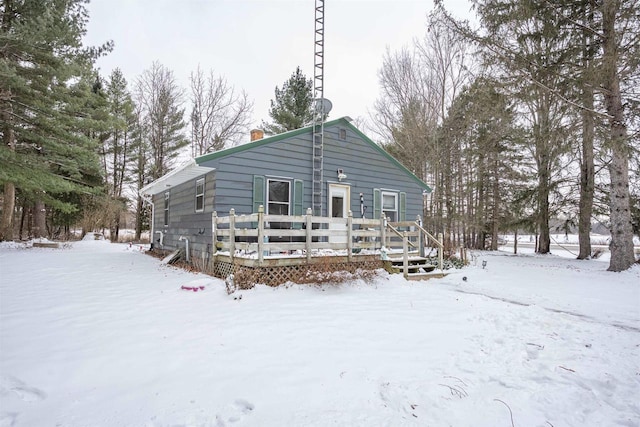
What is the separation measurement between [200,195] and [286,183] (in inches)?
102

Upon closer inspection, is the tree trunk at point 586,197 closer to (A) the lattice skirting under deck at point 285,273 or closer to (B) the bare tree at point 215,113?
(A) the lattice skirting under deck at point 285,273

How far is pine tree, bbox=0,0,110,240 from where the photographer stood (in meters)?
11.8

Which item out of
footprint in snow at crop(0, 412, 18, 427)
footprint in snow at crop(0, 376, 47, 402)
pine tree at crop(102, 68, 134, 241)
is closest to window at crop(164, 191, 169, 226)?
footprint in snow at crop(0, 376, 47, 402)

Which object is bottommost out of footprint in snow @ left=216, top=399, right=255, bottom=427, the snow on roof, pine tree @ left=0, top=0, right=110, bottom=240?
footprint in snow @ left=216, top=399, right=255, bottom=427

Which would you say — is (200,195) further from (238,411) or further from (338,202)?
(238,411)

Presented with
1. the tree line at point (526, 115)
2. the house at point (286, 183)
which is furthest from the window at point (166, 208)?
the tree line at point (526, 115)

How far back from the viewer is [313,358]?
130 inches

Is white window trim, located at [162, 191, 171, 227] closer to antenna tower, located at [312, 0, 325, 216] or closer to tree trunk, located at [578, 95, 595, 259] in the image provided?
antenna tower, located at [312, 0, 325, 216]

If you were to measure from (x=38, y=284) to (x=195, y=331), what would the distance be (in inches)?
197

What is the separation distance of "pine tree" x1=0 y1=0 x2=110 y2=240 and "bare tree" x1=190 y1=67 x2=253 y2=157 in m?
8.64

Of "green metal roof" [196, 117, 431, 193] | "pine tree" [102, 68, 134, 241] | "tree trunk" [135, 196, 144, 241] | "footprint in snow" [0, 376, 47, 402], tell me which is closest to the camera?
"footprint in snow" [0, 376, 47, 402]

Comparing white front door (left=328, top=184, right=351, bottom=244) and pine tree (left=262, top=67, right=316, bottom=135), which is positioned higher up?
pine tree (left=262, top=67, right=316, bottom=135)

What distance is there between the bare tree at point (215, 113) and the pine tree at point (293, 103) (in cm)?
212

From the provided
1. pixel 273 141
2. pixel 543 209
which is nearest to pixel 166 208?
pixel 273 141
